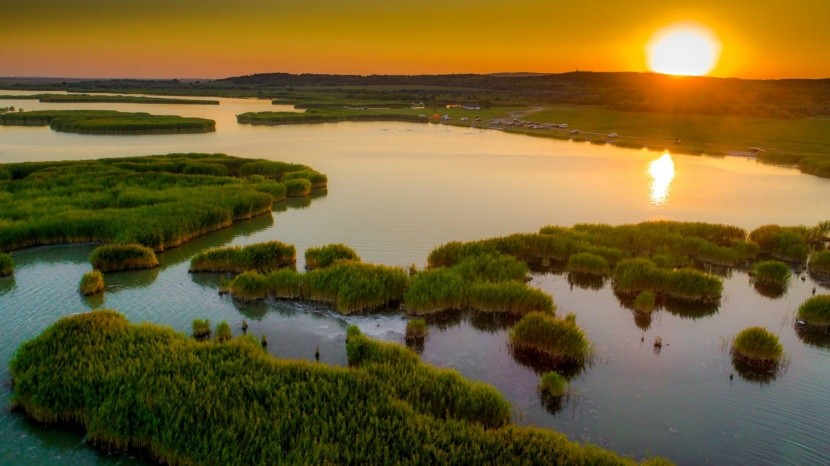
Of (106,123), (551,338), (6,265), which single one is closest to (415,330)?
(551,338)

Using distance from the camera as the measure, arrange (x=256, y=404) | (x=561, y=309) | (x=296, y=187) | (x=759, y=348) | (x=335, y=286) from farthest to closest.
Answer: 1. (x=296, y=187)
2. (x=561, y=309)
3. (x=335, y=286)
4. (x=759, y=348)
5. (x=256, y=404)

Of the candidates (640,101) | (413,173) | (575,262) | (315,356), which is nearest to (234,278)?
(315,356)

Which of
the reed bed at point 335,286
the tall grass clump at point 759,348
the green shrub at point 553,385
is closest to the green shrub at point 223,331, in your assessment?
the reed bed at point 335,286

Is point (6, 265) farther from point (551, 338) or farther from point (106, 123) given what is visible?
point (106, 123)

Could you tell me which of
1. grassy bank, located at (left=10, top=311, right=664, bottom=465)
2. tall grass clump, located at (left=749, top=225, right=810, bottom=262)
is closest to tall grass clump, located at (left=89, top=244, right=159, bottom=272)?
grassy bank, located at (left=10, top=311, right=664, bottom=465)

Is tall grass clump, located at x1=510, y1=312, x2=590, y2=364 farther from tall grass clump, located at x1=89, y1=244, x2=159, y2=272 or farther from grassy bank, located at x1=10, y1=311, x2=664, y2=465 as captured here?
tall grass clump, located at x1=89, y1=244, x2=159, y2=272

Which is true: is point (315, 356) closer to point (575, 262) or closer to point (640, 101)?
point (575, 262)
